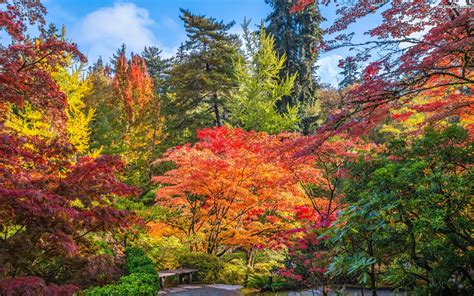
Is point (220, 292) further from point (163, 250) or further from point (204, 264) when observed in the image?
point (163, 250)

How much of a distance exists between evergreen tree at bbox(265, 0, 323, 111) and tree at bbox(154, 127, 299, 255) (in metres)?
10.7

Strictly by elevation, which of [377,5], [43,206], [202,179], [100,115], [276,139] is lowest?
[43,206]

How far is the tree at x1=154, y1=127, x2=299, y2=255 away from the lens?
7.49 meters

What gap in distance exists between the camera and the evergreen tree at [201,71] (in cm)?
1634

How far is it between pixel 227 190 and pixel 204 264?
2102mm

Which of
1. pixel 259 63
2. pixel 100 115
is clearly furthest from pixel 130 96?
pixel 259 63

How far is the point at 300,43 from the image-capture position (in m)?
19.3

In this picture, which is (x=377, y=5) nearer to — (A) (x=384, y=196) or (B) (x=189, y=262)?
(A) (x=384, y=196)

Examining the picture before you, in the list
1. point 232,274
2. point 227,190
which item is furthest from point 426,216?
point 232,274

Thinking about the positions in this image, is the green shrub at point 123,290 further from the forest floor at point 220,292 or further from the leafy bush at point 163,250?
the leafy bush at point 163,250

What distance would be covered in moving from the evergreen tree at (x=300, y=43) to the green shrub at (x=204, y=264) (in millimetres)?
12126

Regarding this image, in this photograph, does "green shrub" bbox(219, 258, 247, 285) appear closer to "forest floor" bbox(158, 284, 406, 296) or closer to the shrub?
"forest floor" bbox(158, 284, 406, 296)

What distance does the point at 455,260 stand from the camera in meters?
2.86

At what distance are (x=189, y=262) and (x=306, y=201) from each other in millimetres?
3305
